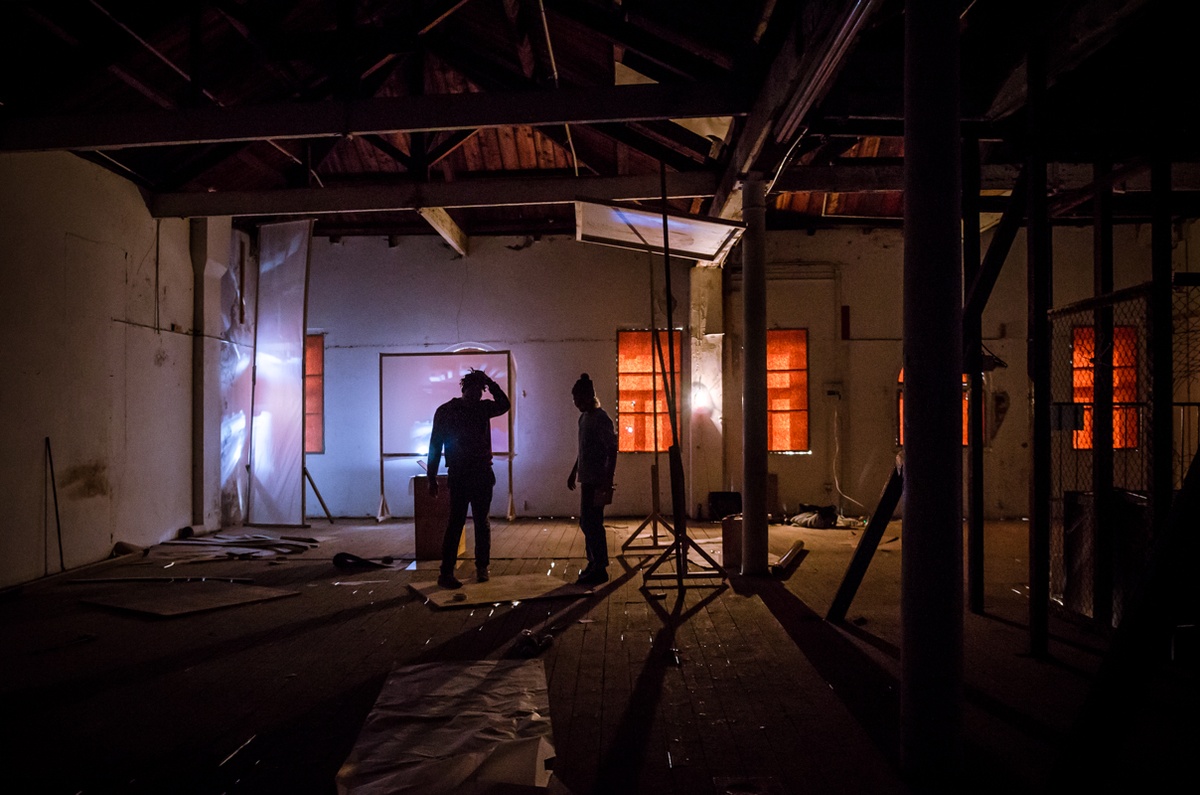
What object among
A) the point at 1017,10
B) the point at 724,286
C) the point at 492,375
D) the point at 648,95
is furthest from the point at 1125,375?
the point at 492,375

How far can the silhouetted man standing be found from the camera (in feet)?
19.0

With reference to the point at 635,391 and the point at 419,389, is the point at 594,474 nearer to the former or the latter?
the point at 635,391

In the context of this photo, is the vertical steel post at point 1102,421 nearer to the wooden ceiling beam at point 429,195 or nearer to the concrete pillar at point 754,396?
the concrete pillar at point 754,396

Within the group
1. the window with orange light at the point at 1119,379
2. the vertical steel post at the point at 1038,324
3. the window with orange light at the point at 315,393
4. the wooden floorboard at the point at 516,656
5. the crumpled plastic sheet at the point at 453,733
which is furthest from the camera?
A: the window with orange light at the point at 315,393

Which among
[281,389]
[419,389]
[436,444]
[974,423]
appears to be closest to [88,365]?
[281,389]

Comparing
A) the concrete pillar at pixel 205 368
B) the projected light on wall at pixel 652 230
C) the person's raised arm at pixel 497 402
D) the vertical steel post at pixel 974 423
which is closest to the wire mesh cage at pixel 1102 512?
the vertical steel post at pixel 974 423

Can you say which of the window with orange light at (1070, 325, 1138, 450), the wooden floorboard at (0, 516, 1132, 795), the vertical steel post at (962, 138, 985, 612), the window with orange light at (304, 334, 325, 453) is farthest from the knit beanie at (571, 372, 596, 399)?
the window with orange light at (1070, 325, 1138, 450)

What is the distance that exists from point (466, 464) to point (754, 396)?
2.58 meters

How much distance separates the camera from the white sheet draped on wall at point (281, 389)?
8.97 metres

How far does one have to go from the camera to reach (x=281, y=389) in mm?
9055

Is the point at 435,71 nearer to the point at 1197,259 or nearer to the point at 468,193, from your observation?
the point at 468,193

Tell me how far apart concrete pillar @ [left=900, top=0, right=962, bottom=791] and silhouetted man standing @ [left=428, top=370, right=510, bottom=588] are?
12.7 feet

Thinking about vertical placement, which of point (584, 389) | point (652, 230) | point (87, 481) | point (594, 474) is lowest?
point (87, 481)

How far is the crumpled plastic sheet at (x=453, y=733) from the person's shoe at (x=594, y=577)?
2114 millimetres
